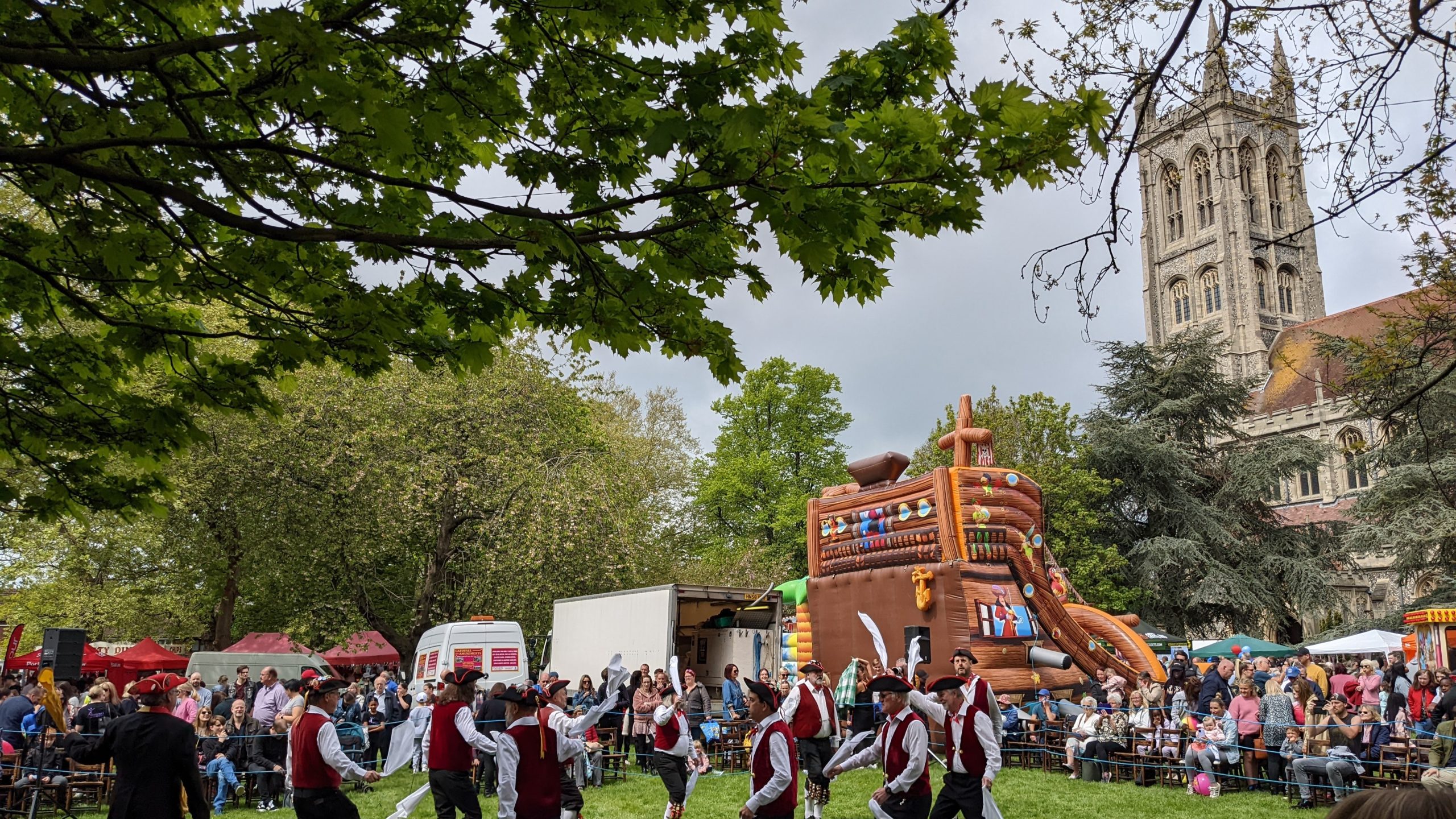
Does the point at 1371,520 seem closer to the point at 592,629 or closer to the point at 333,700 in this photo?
the point at 592,629

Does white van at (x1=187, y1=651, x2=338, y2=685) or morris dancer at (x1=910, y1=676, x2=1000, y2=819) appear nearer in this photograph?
Answer: morris dancer at (x1=910, y1=676, x2=1000, y2=819)

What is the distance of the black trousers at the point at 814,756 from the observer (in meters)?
11.7

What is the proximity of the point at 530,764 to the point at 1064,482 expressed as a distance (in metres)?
33.9

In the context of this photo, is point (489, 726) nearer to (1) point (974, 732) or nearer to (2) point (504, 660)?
(2) point (504, 660)

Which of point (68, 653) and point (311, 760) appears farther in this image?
point (68, 653)

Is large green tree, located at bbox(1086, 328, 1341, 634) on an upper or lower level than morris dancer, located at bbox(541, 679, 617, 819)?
upper

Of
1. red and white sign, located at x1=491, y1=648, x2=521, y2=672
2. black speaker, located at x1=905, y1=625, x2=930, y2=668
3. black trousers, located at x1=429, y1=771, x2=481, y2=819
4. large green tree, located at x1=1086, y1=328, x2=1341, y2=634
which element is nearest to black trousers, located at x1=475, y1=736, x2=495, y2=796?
black trousers, located at x1=429, y1=771, x2=481, y2=819

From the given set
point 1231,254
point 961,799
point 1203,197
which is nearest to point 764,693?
point 961,799

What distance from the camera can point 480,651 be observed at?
2078cm

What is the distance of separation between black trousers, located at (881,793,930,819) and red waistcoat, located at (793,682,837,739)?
131 inches

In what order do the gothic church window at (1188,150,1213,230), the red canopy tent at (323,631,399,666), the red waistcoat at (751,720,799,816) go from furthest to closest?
1. the gothic church window at (1188,150,1213,230)
2. the red canopy tent at (323,631,399,666)
3. the red waistcoat at (751,720,799,816)

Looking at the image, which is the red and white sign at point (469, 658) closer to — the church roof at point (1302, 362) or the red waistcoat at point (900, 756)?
the red waistcoat at point (900, 756)

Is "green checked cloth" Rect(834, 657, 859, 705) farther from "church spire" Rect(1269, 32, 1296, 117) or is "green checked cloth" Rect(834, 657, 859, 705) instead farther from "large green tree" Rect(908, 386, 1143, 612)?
"large green tree" Rect(908, 386, 1143, 612)

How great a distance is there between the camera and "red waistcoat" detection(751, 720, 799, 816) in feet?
27.6
